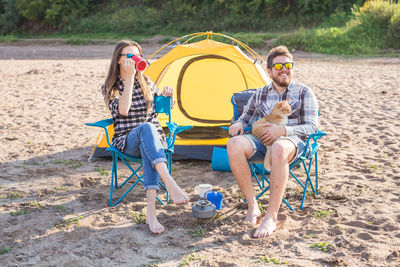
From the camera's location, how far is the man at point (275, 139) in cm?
304

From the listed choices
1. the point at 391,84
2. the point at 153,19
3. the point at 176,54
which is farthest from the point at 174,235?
the point at 153,19

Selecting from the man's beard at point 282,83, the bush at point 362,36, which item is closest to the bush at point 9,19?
the bush at point 362,36

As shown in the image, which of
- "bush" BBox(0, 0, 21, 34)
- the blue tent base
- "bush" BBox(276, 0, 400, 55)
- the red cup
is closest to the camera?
the red cup

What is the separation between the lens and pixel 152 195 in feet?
10.3

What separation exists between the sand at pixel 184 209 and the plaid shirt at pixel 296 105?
26.0 inches

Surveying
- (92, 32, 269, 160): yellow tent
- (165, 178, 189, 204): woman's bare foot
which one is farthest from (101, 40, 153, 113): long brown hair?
(92, 32, 269, 160): yellow tent

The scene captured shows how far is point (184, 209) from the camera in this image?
3.50 m

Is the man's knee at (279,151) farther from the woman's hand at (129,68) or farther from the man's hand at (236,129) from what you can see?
the woman's hand at (129,68)

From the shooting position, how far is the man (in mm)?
3045

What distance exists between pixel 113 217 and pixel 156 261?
769 mm

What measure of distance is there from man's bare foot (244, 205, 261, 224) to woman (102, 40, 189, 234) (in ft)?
1.76

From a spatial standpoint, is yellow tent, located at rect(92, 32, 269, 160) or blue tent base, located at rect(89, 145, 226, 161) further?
yellow tent, located at rect(92, 32, 269, 160)

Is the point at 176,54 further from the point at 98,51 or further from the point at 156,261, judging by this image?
the point at 98,51

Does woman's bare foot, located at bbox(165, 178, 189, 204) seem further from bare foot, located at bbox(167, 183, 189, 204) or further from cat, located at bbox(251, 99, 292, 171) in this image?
cat, located at bbox(251, 99, 292, 171)
